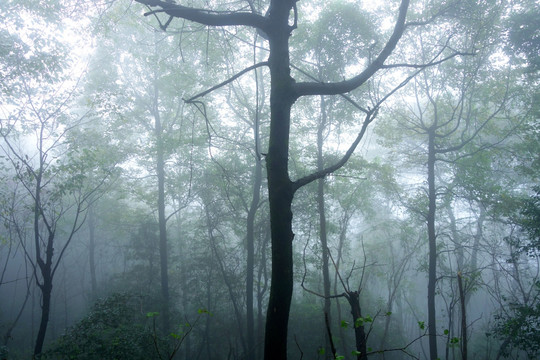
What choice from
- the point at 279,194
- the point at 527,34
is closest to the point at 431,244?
the point at 527,34

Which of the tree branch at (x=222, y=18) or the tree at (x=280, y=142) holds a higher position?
the tree branch at (x=222, y=18)

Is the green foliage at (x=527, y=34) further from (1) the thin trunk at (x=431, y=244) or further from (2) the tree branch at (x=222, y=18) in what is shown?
(2) the tree branch at (x=222, y=18)

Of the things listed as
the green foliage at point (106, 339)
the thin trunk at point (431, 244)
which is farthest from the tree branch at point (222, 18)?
the thin trunk at point (431, 244)

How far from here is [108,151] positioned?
1231cm

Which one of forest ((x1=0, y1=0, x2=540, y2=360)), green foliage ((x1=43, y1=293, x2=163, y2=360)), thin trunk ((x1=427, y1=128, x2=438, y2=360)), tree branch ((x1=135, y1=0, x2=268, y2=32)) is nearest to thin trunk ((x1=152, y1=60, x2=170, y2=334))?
forest ((x1=0, y1=0, x2=540, y2=360))

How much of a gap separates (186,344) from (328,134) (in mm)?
11162

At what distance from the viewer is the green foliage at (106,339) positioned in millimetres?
6219

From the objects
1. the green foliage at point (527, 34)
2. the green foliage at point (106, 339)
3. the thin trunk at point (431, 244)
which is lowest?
the green foliage at point (106, 339)

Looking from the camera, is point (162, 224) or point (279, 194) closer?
point (279, 194)

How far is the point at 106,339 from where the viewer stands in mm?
6445

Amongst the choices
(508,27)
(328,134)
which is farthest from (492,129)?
(328,134)

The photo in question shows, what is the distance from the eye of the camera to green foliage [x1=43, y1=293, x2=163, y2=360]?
6.22 m

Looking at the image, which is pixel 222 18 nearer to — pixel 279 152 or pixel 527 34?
A: pixel 279 152

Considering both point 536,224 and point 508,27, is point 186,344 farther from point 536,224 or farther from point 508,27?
point 508,27
